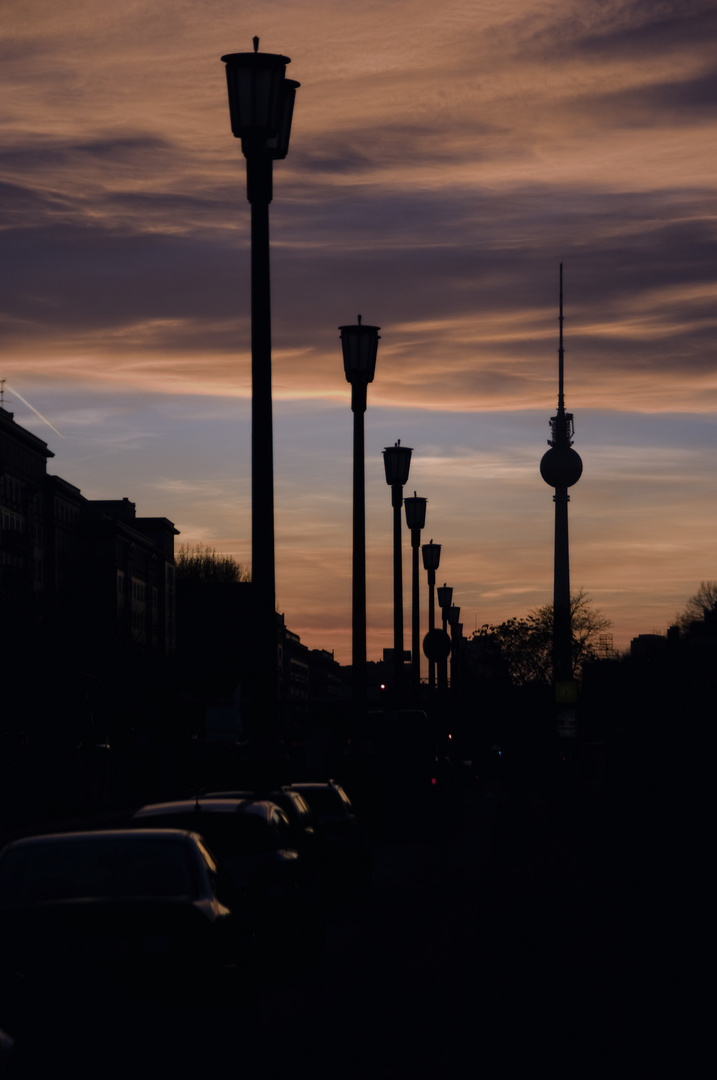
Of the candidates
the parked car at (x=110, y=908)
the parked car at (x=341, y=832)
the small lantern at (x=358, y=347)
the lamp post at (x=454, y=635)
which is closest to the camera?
the parked car at (x=110, y=908)

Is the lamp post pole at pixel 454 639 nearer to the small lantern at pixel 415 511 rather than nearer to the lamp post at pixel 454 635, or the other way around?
the lamp post at pixel 454 635

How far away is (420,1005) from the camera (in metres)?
12.7

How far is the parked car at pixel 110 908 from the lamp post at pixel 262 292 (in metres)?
6.70

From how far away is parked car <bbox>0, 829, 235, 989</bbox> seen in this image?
8.59 m

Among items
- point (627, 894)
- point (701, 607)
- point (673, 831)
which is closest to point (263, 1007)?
point (627, 894)

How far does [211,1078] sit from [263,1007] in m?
4.14

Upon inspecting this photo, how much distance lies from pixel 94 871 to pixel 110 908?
53 cm

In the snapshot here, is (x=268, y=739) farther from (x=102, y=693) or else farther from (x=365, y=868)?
(x=102, y=693)

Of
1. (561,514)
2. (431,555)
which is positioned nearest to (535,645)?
(561,514)

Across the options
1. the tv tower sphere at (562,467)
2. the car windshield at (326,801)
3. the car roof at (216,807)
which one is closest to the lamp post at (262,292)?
the car roof at (216,807)

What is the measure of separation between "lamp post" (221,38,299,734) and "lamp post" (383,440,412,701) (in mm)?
18600

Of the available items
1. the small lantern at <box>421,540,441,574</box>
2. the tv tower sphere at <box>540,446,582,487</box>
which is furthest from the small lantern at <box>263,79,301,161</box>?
the tv tower sphere at <box>540,446,582,487</box>

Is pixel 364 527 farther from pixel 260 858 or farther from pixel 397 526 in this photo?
pixel 260 858

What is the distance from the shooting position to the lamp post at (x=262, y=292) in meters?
16.7
